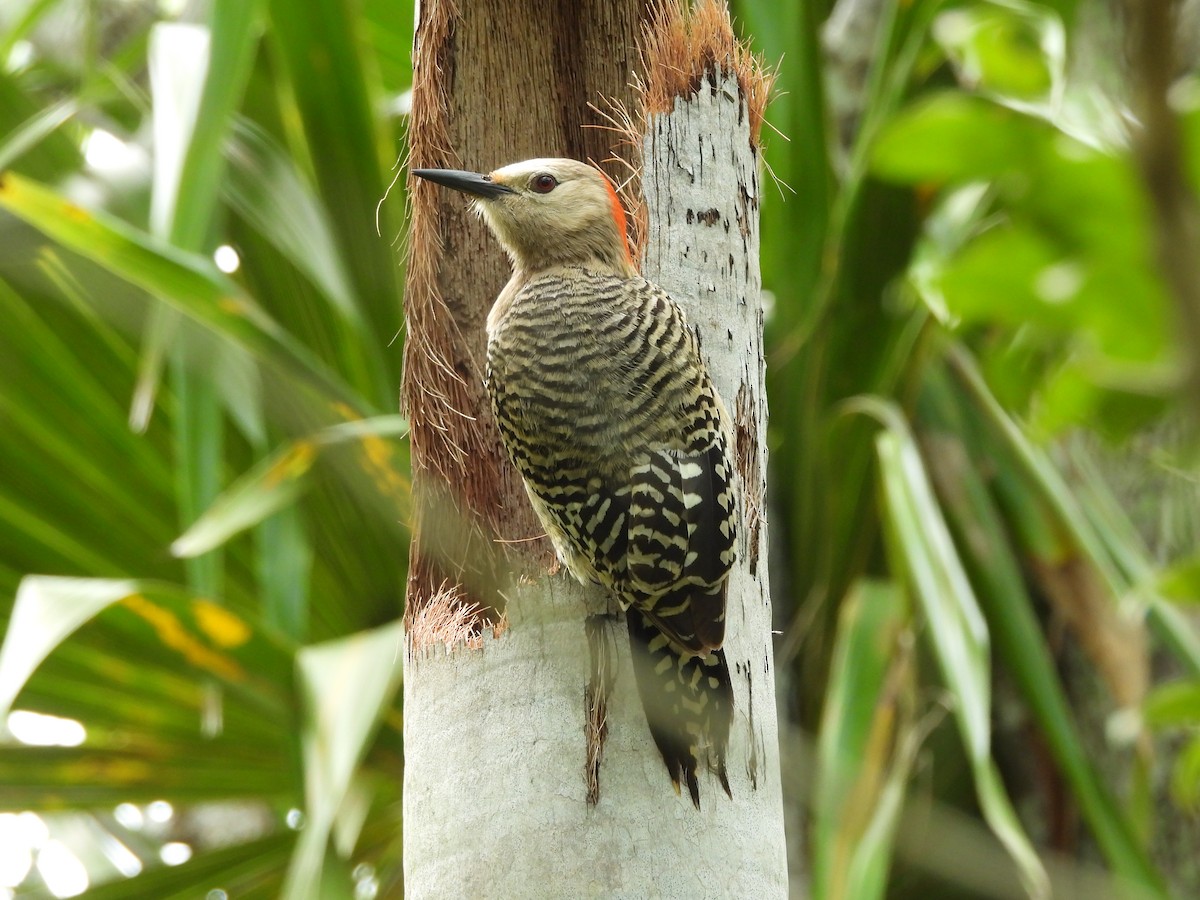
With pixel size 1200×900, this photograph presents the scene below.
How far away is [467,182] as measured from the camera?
220 cm

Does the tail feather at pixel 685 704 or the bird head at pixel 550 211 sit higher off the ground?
the bird head at pixel 550 211

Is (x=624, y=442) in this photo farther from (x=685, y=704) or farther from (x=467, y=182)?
(x=467, y=182)

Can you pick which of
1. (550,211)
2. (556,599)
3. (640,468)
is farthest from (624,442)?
(550,211)

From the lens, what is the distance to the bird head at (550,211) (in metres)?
2.24

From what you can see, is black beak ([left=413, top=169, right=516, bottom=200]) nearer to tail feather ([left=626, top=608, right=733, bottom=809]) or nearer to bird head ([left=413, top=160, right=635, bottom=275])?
bird head ([left=413, top=160, right=635, bottom=275])

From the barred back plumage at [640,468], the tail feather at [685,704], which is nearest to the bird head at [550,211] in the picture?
the barred back plumage at [640,468]

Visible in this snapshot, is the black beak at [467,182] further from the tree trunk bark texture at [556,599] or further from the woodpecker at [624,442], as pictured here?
the tree trunk bark texture at [556,599]

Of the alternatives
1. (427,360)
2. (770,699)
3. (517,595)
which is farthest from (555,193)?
(770,699)

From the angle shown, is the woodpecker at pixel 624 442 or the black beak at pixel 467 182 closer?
the woodpecker at pixel 624 442

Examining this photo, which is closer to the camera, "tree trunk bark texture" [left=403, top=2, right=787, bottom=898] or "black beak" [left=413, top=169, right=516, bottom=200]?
"tree trunk bark texture" [left=403, top=2, right=787, bottom=898]

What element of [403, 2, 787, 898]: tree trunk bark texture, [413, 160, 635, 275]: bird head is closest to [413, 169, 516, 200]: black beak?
[413, 160, 635, 275]: bird head

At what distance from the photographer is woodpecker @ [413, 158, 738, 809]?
68.4 inches

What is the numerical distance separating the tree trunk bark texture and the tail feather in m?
A: 0.02

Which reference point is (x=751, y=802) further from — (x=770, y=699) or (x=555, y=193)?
(x=555, y=193)
